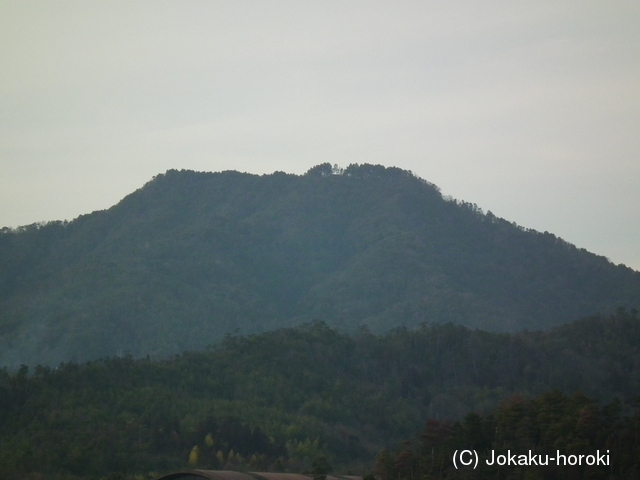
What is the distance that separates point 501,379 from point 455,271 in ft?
123

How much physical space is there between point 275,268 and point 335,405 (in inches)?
1970

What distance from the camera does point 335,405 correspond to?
54625 millimetres

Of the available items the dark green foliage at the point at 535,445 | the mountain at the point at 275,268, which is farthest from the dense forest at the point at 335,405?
the mountain at the point at 275,268

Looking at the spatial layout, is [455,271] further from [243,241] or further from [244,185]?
[244,185]

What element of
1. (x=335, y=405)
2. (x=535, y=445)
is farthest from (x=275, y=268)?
(x=535, y=445)

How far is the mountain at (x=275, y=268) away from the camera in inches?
3255

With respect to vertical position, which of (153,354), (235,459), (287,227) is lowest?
(235,459)

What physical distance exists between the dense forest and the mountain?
19.5m

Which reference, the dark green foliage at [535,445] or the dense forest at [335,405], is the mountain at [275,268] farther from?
the dark green foliage at [535,445]

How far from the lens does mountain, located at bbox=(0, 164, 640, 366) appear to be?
271 feet

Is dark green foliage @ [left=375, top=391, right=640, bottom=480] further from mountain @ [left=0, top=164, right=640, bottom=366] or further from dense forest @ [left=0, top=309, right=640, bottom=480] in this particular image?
mountain @ [left=0, top=164, right=640, bottom=366]

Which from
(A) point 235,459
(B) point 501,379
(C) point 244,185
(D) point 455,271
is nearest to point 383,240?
(D) point 455,271

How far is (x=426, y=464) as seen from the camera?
93.8 ft

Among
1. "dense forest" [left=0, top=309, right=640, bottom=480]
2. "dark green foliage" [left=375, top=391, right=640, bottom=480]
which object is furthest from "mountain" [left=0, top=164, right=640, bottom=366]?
"dark green foliage" [left=375, top=391, right=640, bottom=480]
